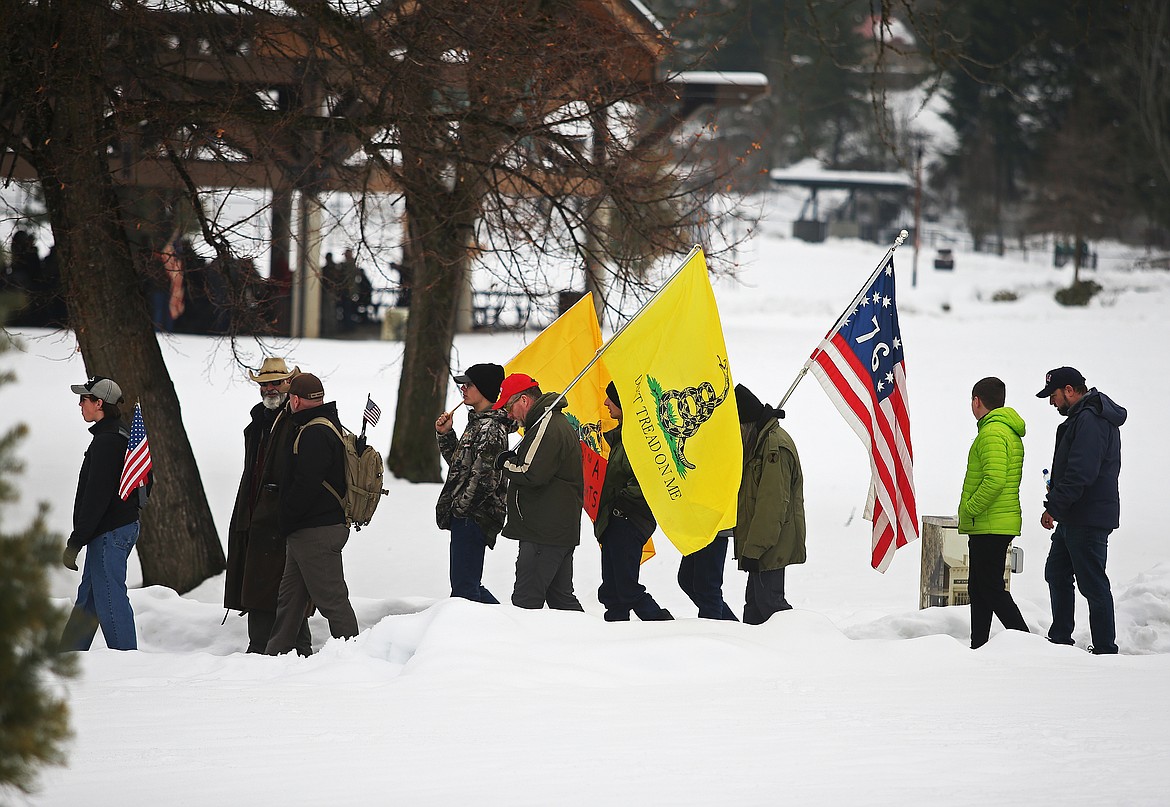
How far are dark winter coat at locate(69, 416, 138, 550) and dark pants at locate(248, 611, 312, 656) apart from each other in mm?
979

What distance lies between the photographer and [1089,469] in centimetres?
730

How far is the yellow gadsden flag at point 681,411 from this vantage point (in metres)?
6.93

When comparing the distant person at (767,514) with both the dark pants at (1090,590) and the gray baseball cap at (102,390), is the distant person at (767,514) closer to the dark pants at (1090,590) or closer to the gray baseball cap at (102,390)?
the dark pants at (1090,590)

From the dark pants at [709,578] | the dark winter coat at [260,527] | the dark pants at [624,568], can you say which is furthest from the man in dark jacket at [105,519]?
the dark pants at [709,578]

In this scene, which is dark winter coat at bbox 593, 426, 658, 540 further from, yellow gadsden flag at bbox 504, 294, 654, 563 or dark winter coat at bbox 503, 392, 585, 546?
yellow gadsden flag at bbox 504, 294, 654, 563

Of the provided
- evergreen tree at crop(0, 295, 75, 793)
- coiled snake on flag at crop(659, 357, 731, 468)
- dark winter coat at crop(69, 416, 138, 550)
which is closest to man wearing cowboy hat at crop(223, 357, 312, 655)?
dark winter coat at crop(69, 416, 138, 550)

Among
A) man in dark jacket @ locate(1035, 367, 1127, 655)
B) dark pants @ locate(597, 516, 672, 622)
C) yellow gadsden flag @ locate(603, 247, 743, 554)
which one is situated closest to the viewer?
yellow gadsden flag @ locate(603, 247, 743, 554)

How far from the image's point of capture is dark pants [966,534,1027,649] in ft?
24.6

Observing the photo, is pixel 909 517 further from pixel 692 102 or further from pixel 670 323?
pixel 692 102

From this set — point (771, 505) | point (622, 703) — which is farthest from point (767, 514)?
point (622, 703)

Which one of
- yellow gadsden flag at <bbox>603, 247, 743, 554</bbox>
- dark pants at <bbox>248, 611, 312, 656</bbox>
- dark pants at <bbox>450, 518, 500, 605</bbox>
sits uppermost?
yellow gadsden flag at <bbox>603, 247, 743, 554</bbox>

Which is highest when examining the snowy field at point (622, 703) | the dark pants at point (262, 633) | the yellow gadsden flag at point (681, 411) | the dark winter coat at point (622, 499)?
the yellow gadsden flag at point (681, 411)

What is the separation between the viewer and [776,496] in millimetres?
7398

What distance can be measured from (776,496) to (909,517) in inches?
35.5
